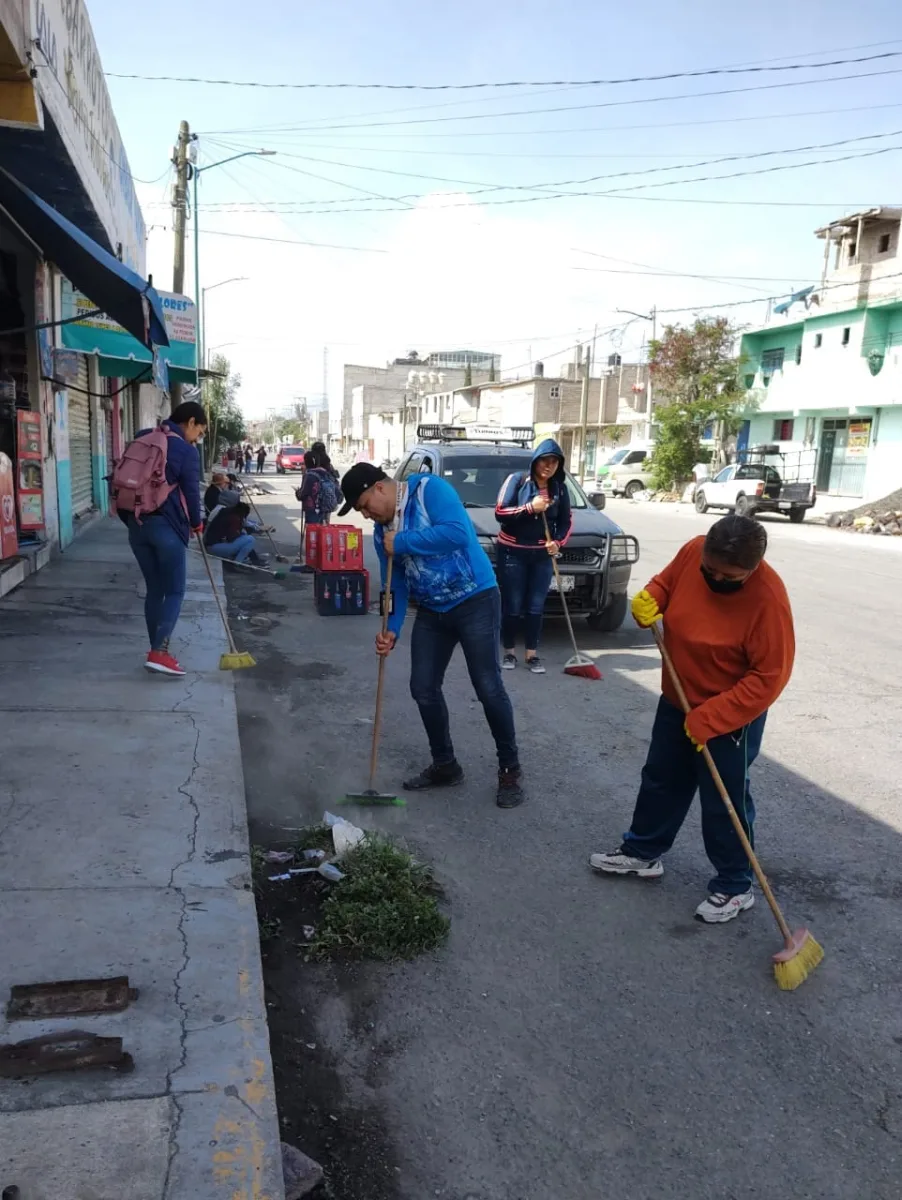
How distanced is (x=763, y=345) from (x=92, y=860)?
123 feet

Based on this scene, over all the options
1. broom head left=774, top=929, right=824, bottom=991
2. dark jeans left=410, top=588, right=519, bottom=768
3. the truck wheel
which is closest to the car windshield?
the truck wheel

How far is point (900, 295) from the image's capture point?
2864 cm

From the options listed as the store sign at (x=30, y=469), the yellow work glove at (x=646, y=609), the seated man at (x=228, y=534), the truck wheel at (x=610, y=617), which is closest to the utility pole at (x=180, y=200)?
the seated man at (x=228, y=534)

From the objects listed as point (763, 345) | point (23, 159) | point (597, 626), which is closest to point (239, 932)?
point (597, 626)

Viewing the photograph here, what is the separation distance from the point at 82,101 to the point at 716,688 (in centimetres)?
894

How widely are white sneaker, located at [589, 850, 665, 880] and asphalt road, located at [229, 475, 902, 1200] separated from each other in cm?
6

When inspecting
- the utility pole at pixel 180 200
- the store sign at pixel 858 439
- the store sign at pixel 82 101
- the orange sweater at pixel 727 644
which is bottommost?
the orange sweater at pixel 727 644

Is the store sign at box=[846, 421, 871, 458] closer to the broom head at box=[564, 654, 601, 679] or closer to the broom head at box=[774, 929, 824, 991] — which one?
the broom head at box=[564, 654, 601, 679]

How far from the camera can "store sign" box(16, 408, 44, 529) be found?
9.71 m

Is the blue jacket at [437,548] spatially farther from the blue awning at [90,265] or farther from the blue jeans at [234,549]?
the blue jeans at [234,549]

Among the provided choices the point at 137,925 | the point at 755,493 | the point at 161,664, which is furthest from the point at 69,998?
the point at 755,493

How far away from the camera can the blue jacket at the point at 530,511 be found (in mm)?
7242

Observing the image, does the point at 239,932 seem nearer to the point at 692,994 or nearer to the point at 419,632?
the point at 692,994

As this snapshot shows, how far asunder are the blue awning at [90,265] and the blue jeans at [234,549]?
13.1ft
